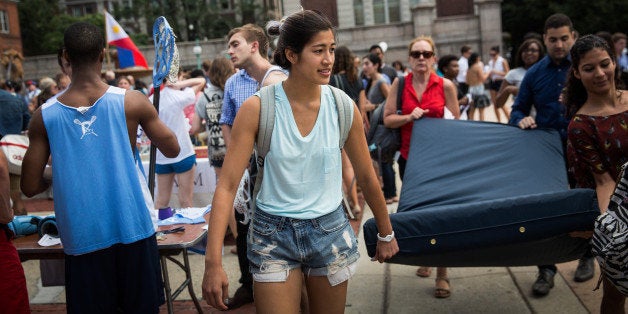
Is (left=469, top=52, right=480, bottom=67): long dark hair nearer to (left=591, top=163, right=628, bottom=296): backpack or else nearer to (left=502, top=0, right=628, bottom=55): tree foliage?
(left=591, top=163, right=628, bottom=296): backpack

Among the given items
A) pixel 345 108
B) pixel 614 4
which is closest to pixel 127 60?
pixel 345 108

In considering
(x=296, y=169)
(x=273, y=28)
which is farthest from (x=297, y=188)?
(x=273, y=28)

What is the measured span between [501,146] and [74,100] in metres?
2.89

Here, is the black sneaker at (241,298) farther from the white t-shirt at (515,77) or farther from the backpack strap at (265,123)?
the white t-shirt at (515,77)

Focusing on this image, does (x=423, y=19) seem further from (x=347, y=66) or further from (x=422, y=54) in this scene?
(x=422, y=54)

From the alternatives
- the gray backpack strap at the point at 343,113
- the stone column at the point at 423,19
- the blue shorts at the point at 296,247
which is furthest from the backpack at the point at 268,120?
the stone column at the point at 423,19

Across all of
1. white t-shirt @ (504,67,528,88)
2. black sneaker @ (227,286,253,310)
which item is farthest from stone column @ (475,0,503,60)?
black sneaker @ (227,286,253,310)

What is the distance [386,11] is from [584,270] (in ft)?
133

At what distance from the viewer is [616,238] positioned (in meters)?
2.68

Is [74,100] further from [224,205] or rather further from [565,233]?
[565,233]

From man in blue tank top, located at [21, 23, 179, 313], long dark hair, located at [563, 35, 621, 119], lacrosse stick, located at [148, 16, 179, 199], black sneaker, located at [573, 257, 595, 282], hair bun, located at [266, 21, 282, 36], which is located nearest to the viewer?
man in blue tank top, located at [21, 23, 179, 313]

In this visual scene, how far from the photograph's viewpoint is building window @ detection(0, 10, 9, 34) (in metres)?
53.4

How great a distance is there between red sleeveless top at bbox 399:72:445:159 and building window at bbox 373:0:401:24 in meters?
39.9

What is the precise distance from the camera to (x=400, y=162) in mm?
5723
